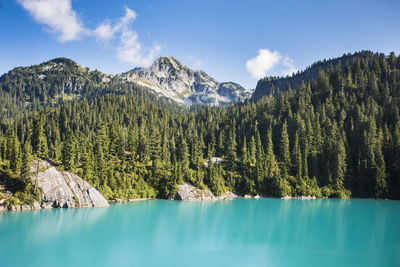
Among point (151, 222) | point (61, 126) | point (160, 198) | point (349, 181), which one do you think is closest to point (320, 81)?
point (349, 181)

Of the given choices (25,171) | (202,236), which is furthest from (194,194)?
(25,171)

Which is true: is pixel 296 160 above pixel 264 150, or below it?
below

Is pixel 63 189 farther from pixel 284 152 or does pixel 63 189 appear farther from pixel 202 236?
pixel 284 152

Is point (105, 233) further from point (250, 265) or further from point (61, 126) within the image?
point (61, 126)

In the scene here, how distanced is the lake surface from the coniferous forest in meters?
14.3

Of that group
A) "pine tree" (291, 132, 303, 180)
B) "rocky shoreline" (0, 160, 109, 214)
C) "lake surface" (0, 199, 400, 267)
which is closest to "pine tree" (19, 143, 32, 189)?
"rocky shoreline" (0, 160, 109, 214)

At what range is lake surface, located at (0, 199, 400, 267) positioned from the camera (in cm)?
3180

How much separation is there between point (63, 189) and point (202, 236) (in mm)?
37405

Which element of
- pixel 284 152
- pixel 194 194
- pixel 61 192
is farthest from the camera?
pixel 284 152

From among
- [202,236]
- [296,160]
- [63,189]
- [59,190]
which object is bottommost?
[202,236]

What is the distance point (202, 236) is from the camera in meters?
43.4

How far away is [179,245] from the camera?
3838cm

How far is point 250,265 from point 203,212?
32530 millimetres

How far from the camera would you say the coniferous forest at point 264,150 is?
7244cm
